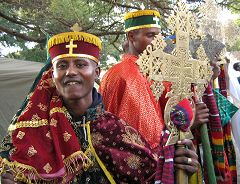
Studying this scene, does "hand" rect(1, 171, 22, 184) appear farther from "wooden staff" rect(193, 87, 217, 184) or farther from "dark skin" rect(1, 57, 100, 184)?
"wooden staff" rect(193, 87, 217, 184)

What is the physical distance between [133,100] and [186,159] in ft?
3.78

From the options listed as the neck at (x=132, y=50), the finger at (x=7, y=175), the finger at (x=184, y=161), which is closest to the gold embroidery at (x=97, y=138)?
the finger at (x=7, y=175)

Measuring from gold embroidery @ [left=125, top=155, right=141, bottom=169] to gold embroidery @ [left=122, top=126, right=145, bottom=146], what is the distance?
0.11 meters

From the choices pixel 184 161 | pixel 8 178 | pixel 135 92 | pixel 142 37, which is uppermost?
pixel 142 37

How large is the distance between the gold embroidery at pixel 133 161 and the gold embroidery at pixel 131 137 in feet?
0.36

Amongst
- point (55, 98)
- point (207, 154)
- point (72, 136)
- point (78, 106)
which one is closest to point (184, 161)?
point (207, 154)

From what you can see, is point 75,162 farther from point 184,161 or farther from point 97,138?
point 184,161

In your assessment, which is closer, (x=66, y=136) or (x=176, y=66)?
(x=176, y=66)

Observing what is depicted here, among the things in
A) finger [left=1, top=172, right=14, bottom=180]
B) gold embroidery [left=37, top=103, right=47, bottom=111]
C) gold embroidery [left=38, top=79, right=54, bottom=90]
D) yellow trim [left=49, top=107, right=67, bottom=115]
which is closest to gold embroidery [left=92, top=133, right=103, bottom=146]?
yellow trim [left=49, top=107, right=67, bottom=115]

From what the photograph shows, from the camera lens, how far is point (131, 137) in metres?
3.04

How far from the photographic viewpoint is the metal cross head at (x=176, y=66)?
2.39 meters

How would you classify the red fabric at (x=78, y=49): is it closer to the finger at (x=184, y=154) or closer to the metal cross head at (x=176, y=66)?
the metal cross head at (x=176, y=66)

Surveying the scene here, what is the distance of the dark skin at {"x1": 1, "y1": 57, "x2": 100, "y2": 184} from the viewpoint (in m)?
2.92

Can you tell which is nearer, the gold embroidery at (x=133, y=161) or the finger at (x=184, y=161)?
the finger at (x=184, y=161)
